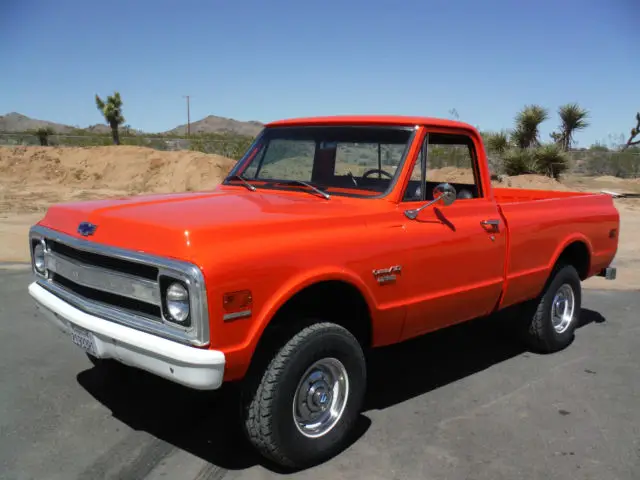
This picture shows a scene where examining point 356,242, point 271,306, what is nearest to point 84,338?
point 271,306

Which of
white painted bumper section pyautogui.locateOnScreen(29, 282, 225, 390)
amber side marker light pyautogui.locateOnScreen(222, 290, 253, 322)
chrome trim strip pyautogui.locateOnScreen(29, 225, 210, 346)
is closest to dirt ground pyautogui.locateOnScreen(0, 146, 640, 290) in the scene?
chrome trim strip pyautogui.locateOnScreen(29, 225, 210, 346)

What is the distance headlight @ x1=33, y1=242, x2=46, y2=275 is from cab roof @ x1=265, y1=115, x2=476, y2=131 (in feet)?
6.49

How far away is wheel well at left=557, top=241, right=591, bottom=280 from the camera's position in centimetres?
563

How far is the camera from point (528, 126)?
2280 centimetres

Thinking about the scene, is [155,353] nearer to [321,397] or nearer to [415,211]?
[321,397]

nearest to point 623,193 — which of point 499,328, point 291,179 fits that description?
point 499,328

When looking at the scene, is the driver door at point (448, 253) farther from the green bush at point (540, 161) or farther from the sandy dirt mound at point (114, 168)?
the green bush at point (540, 161)

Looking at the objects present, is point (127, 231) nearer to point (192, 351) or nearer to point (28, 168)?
point (192, 351)

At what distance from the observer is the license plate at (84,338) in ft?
10.9

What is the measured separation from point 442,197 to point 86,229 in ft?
7.10

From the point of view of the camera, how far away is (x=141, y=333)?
3.09 meters

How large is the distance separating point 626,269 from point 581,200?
443cm

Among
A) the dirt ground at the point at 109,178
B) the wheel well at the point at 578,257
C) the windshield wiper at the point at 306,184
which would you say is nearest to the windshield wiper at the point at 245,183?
the windshield wiper at the point at 306,184

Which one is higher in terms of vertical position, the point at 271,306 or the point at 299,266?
the point at 299,266
